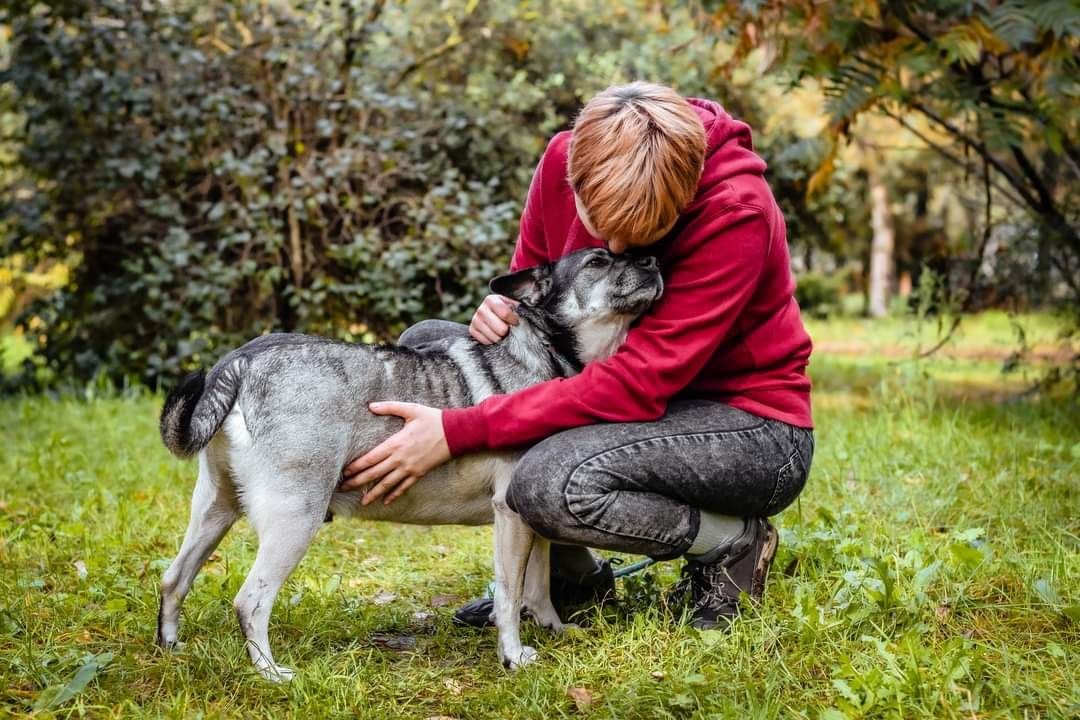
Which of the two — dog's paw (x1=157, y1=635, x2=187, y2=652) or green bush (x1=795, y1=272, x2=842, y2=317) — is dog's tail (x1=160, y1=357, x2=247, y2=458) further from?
green bush (x1=795, y1=272, x2=842, y2=317)

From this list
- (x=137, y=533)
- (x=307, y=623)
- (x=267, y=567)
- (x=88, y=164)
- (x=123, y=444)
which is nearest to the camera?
(x=267, y=567)

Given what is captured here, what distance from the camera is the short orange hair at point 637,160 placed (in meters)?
3.03

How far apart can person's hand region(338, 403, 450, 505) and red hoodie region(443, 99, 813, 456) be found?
5cm

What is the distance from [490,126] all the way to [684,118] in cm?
595

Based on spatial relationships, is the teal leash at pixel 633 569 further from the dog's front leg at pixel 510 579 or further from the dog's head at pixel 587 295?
the dog's head at pixel 587 295

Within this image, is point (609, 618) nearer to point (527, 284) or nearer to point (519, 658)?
point (519, 658)

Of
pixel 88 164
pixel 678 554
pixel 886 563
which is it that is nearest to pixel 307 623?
pixel 678 554

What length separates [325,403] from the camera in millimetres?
3189

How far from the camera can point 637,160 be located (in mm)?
3016

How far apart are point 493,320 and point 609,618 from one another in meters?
1.13

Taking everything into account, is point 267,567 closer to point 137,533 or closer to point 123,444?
point 137,533

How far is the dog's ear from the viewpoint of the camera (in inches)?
140

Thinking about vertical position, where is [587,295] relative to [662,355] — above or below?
above

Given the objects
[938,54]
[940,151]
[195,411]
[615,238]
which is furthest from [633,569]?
[940,151]
